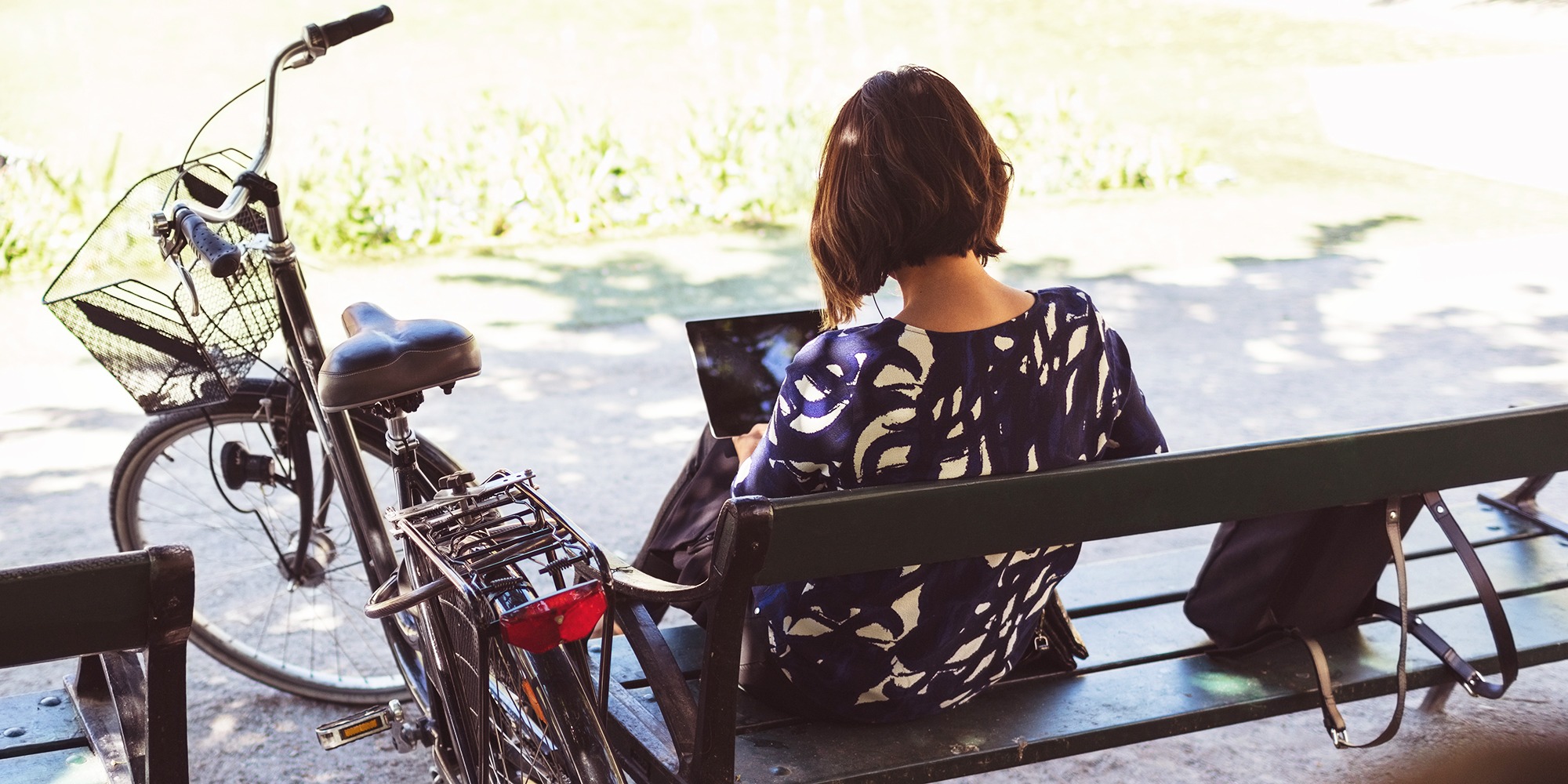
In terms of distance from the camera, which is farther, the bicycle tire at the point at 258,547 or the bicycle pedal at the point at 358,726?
the bicycle tire at the point at 258,547

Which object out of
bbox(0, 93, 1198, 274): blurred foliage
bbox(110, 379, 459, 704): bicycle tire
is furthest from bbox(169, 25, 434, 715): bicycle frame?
bbox(0, 93, 1198, 274): blurred foliage

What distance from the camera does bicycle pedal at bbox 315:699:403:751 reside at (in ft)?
8.46

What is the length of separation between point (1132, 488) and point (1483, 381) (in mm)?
4311

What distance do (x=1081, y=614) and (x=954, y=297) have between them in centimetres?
100

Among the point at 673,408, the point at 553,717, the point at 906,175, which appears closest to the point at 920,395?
the point at 906,175

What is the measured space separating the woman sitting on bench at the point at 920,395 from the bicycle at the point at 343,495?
0.40m

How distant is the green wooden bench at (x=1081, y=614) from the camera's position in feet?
6.19

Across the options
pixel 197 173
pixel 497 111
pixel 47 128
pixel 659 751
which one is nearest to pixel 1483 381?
pixel 659 751

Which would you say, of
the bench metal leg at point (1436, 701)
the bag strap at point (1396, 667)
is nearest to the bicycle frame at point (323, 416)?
the bag strap at point (1396, 667)

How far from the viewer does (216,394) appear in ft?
9.09

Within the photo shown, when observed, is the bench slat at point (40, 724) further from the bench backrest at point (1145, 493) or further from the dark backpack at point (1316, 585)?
the dark backpack at point (1316, 585)

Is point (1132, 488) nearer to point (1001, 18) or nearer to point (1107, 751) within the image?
point (1107, 751)

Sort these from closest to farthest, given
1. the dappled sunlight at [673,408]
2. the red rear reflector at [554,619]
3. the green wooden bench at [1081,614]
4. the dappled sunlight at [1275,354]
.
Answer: the red rear reflector at [554,619], the green wooden bench at [1081,614], the dappled sunlight at [673,408], the dappled sunlight at [1275,354]

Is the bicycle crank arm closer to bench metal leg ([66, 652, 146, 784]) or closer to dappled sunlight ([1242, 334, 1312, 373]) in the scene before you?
bench metal leg ([66, 652, 146, 784])
